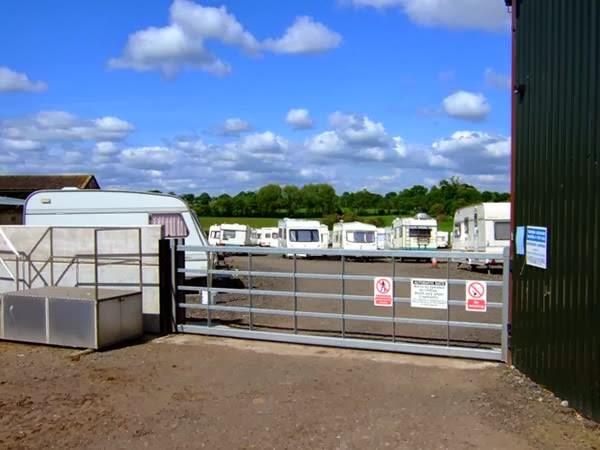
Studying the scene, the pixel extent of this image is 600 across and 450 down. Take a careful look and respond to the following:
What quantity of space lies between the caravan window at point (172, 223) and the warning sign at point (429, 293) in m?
9.82

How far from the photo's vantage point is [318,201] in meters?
90.1

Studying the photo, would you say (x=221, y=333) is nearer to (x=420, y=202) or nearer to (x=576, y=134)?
(x=576, y=134)

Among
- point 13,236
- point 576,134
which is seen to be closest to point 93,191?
point 13,236

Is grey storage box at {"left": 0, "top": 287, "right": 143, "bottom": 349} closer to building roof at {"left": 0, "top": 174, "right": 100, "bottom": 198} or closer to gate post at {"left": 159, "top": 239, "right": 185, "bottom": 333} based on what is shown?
gate post at {"left": 159, "top": 239, "right": 185, "bottom": 333}

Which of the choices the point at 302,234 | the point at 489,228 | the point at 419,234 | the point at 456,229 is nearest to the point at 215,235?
the point at 302,234

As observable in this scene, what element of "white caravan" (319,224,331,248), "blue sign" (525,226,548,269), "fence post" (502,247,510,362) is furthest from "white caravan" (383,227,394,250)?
"blue sign" (525,226,548,269)

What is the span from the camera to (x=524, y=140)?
7.39 metres

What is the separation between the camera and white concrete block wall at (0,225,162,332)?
10.2m

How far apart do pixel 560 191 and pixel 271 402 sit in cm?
371

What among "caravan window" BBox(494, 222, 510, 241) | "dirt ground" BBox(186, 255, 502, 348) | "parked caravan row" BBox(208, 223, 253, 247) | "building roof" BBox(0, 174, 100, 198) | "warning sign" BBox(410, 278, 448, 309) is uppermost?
"building roof" BBox(0, 174, 100, 198)

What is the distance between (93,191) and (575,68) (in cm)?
1479

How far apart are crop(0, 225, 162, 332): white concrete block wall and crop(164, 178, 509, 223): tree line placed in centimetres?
6971

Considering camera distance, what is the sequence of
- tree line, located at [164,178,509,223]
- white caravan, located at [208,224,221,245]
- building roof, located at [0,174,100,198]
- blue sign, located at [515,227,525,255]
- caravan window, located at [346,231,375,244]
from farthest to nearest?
tree line, located at [164,178,509,223] < building roof, located at [0,174,100,198] < white caravan, located at [208,224,221,245] < caravan window, located at [346,231,375,244] < blue sign, located at [515,227,525,255]

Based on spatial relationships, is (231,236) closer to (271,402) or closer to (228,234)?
(228,234)
